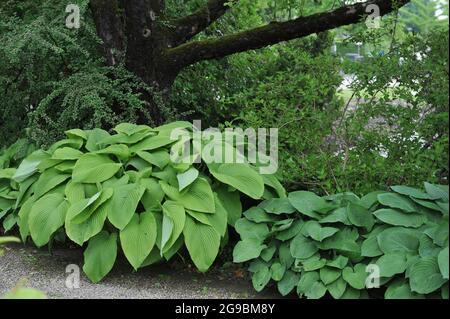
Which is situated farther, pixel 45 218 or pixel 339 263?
pixel 45 218

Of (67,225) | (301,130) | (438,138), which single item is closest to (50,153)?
(67,225)

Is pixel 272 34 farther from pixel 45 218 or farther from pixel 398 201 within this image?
pixel 45 218

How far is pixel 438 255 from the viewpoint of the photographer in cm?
361

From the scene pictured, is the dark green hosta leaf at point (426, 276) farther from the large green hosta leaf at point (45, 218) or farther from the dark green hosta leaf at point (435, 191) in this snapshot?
the large green hosta leaf at point (45, 218)

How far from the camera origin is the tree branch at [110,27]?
6.07 meters

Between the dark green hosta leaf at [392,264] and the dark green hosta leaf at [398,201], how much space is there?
33 cm

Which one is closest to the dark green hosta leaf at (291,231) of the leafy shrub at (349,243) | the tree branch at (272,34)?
the leafy shrub at (349,243)

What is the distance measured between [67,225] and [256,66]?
374 cm

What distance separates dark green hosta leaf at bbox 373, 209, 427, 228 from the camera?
4.03m

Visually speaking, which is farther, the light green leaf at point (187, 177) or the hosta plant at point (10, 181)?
the hosta plant at point (10, 181)

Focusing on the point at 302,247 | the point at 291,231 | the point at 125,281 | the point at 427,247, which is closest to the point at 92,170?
the point at 125,281

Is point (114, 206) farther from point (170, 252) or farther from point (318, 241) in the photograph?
point (318, 241)

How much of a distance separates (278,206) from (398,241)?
0.87m

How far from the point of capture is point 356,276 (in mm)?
3904
